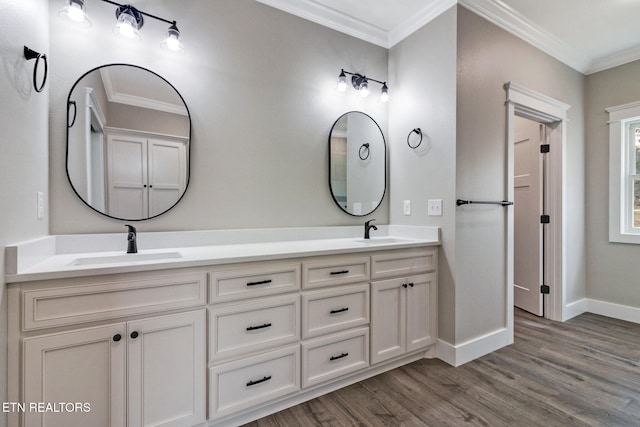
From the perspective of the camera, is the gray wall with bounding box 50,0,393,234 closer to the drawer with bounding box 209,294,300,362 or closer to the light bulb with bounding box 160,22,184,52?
the light bulb with bounding box 160,22,184,52

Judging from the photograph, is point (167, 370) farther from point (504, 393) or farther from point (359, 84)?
point (359, 84)

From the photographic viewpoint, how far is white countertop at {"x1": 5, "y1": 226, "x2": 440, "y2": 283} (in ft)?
3.82

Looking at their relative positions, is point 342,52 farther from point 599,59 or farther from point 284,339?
point 599,59

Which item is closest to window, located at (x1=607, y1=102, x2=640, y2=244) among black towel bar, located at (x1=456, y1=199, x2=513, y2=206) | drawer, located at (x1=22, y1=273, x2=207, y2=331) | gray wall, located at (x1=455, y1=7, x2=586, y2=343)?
gray wall, located at (x1=455, y1=7, x2=586, y2=343)

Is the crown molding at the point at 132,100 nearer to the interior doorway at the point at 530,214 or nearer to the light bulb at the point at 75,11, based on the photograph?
the light bulb at the point at 75,11

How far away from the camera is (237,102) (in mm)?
2088

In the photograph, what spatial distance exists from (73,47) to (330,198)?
1857mm

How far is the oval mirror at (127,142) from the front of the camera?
1.67 meters

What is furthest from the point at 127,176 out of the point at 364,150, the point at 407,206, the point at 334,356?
the point at 407,206

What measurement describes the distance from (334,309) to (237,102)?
1.55 m

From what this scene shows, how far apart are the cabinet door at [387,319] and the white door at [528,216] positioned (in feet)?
6.43

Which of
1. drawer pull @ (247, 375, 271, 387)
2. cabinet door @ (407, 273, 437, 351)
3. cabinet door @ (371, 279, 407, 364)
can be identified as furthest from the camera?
cabinet door @ (407, 273, 437, 351)

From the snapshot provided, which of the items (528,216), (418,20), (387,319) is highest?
(418,20)

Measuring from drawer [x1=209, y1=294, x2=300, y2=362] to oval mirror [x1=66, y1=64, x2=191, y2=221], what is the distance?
0.82 metres
